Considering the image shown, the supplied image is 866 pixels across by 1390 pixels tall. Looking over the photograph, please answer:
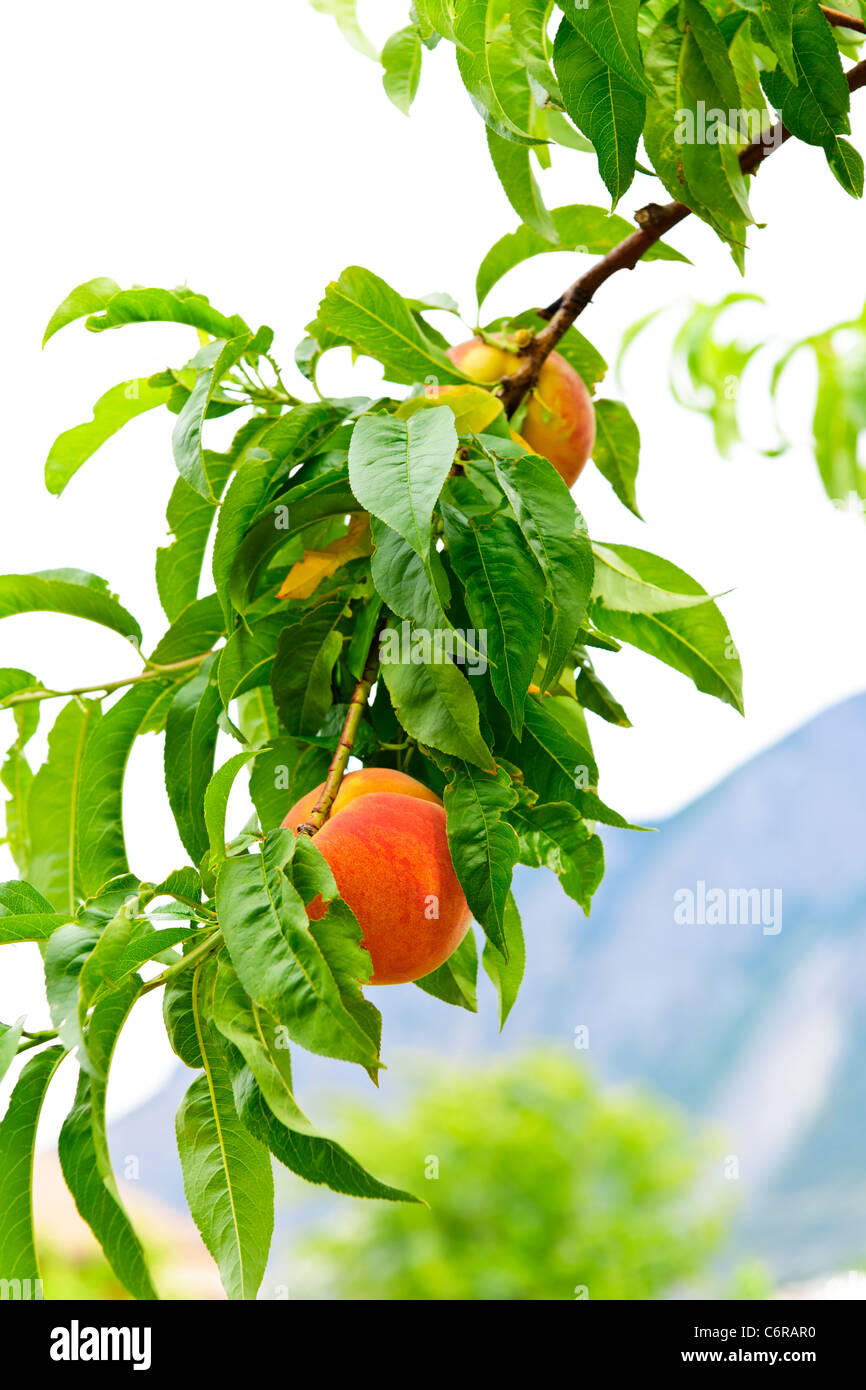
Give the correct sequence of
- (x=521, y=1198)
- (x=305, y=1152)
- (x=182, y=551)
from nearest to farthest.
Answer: (x=305, y=1152) → (x=182, y=551) → (x=521, y=1198)

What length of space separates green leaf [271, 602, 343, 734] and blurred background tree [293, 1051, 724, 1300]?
474 centimetres

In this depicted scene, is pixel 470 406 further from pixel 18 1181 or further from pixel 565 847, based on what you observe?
pixel 18 1181

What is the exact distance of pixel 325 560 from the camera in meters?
0.42

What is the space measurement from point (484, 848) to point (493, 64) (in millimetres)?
249

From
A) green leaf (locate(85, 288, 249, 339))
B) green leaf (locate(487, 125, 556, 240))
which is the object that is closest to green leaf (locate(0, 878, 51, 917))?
green leaf (locate(85, 288, 249, 339))

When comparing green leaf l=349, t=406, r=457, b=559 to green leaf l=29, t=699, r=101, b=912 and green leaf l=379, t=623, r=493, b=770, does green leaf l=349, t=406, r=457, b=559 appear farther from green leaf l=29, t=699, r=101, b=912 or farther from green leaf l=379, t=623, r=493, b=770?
green leaf l=29, t=699, r=101, b=912

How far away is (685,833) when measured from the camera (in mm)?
14398

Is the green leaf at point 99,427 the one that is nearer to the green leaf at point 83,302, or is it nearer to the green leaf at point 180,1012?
the green leaf at point 83,302

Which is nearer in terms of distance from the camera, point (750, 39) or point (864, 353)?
point (750, 39)

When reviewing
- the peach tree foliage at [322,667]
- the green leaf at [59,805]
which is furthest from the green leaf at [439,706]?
the green leaf at [59,805]

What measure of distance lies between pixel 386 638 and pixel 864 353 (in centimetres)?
99

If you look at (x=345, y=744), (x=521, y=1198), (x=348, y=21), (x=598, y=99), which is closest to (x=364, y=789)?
(x=345, y=744)
